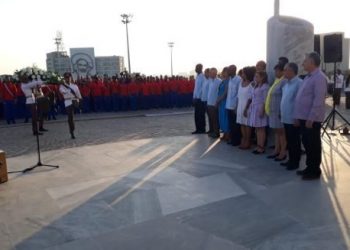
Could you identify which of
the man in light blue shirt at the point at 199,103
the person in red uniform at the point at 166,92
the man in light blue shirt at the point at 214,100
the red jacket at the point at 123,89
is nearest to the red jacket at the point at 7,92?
the red jacket at the point at 123,89

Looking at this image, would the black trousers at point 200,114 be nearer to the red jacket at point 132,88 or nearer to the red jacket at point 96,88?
the red jacket at point 132,88

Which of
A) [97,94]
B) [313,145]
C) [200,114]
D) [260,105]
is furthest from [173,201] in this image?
[97,94]

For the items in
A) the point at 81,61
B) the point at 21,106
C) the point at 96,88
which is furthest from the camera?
the point at 81,61

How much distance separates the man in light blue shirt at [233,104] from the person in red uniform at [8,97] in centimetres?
949

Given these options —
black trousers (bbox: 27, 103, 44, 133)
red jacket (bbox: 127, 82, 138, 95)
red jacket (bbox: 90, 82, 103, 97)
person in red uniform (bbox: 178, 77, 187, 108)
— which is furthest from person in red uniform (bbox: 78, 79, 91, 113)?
black trousers (bbox: 27, 103, 44, 133)

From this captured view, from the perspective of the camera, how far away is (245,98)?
25.4ft

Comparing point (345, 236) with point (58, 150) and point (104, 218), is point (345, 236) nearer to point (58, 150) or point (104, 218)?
point (104, 218)

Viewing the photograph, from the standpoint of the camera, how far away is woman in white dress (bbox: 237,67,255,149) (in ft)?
25.3

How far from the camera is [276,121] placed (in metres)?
6.86

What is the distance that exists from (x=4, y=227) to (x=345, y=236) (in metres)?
3.59

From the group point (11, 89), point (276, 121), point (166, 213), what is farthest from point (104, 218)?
point (11, 89)

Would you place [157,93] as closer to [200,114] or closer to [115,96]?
[115,96]

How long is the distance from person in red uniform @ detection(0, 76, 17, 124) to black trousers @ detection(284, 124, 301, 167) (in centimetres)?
1154

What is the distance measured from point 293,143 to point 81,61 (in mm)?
17630
